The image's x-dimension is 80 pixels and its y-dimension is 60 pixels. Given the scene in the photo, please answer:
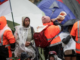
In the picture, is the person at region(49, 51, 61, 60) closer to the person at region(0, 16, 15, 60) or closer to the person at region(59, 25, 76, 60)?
the person at region(59, 25, 76, 60)

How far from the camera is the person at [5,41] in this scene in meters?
3.20

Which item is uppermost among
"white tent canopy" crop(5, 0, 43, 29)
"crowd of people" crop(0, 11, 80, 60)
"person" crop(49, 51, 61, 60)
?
"white tent canopy" crop(5, 0, 43, 29)

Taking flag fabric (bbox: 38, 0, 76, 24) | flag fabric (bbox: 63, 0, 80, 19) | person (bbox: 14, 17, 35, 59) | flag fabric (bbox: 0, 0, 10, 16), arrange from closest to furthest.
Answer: person (bbox: 14, 17, 35, 59), flag fabric (bbox: 0, 0, 10, 16), flag fabric (bbox: 38, 0, 76, 24), flag fabric (bbox: 63, 0, 80, 19)

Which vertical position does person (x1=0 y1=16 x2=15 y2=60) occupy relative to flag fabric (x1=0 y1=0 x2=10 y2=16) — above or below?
below

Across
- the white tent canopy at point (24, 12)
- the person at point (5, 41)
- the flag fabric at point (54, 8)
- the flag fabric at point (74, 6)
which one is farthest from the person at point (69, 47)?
the flag fabric at point (74, 6)

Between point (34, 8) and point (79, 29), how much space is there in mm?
2014

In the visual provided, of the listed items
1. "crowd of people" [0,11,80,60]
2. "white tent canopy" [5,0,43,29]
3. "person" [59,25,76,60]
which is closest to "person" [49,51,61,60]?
"crowd of people" [0,11,80,60]

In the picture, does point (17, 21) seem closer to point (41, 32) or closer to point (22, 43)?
point (22, 43)

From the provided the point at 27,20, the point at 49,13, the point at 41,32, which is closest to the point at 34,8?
the point at 49,13

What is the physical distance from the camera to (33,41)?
3.48m

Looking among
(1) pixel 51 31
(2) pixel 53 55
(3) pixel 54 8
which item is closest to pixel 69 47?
(2) pixel 53 55

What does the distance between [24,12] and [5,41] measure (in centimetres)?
147

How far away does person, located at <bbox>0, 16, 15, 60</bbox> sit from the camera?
320 cm

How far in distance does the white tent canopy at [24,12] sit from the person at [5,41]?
0.99m
